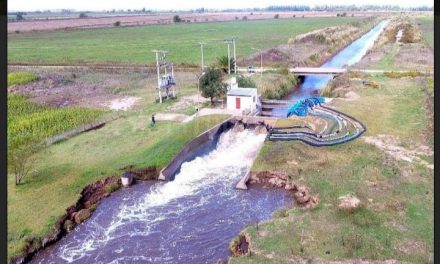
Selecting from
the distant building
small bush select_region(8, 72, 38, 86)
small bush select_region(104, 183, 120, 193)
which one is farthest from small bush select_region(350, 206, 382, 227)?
small bush select_region(8, 72, 38, 86)

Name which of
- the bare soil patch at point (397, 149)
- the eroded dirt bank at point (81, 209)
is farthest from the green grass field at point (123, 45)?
the eroded dirt bank at point (81, 209)

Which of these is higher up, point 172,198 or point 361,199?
point 361,199

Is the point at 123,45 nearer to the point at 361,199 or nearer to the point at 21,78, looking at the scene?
the point at 21,78

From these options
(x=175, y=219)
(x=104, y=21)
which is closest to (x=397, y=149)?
(x=175, y=219)

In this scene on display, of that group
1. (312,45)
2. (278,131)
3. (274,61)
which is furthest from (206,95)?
(312,45)

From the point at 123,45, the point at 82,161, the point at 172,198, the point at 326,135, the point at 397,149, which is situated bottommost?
the point at 172,198
